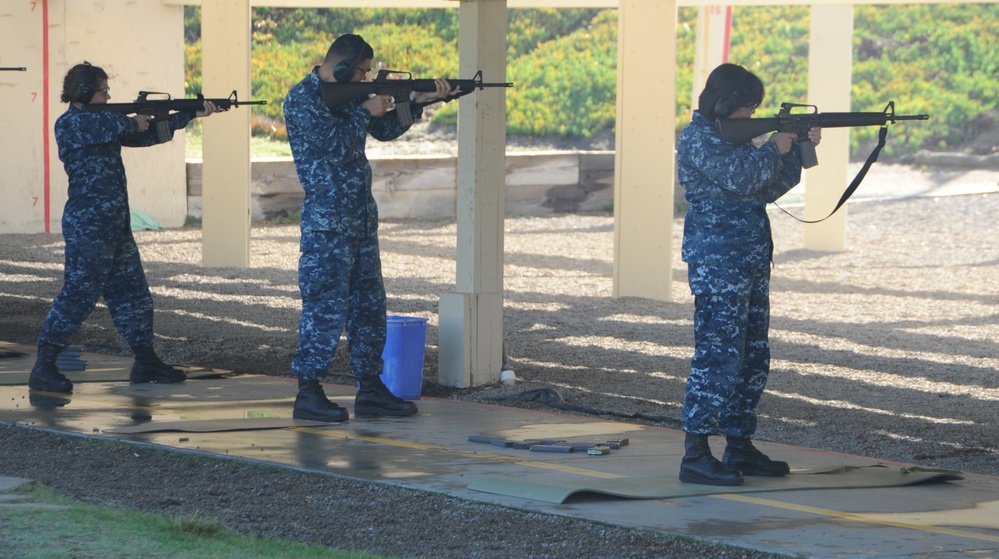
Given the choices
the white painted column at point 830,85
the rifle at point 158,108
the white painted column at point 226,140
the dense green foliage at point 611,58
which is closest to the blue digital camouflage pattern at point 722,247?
the rifle at point 158,108

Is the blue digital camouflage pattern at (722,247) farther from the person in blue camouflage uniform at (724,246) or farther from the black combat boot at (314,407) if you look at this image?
the black combat boot at (314,407)

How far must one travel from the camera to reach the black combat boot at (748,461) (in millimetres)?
6273

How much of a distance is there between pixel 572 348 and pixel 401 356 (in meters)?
2.60

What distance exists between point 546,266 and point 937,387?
306 inches

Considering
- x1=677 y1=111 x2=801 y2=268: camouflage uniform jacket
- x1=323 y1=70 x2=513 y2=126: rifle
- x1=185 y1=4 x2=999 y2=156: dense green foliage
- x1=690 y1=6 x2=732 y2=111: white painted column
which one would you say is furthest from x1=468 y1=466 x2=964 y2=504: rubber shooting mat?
x1=185 y1=4 x2=999 y2=156: dense green foliage

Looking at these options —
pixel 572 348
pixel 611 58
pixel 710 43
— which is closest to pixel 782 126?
pixel 572 348

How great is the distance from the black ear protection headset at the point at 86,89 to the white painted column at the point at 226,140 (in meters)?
6.41

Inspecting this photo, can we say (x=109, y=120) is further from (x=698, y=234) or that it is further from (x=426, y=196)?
(x=426, y=196)

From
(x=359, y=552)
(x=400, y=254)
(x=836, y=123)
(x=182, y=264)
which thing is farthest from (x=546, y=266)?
(x=359, y=552)

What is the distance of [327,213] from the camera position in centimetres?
736

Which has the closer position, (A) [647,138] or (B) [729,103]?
(B) [729,103]

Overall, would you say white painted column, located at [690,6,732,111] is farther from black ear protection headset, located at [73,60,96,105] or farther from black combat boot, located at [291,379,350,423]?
black combat boot, located at [291,379,350,423]

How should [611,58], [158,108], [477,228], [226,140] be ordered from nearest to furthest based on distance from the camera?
[158,108] → [477,228] → [226,140] → [611,58]

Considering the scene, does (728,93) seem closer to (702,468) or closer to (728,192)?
(728,192)
